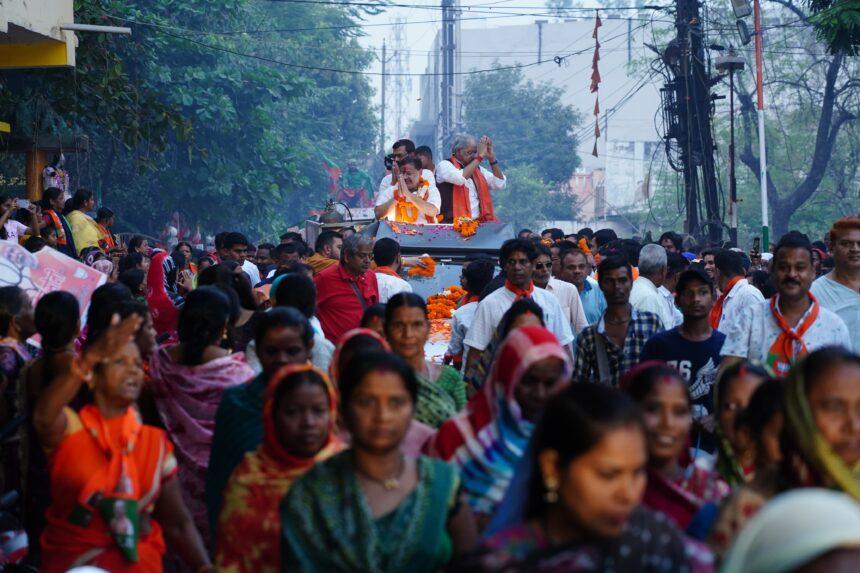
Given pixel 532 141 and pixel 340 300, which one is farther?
pixel 532 141

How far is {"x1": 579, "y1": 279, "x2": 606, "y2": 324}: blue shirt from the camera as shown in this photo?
1070 cm

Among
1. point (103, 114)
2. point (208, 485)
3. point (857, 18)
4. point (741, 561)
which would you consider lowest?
point (208, 485)

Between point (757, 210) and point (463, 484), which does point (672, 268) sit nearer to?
point (463, 484)

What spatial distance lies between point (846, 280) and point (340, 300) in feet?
12.8

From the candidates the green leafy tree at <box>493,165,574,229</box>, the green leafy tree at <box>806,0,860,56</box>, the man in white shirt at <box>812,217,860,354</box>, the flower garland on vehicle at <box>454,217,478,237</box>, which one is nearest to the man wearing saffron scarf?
the man in white shirt at <box>812,217,860,354</box>

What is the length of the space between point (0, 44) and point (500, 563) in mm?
13809

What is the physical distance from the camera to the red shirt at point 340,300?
32.4ft

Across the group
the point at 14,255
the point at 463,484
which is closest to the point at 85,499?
the point at 463,484

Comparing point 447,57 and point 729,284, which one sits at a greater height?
point 447,57

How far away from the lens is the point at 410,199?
569 inches

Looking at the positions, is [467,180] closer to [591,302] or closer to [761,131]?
[591,302]

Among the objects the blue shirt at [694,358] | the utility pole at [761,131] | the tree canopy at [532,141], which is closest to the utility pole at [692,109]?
the utility pole at [761,131]

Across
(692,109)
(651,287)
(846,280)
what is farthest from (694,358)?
(692,109)

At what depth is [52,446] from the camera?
15.6 ft
